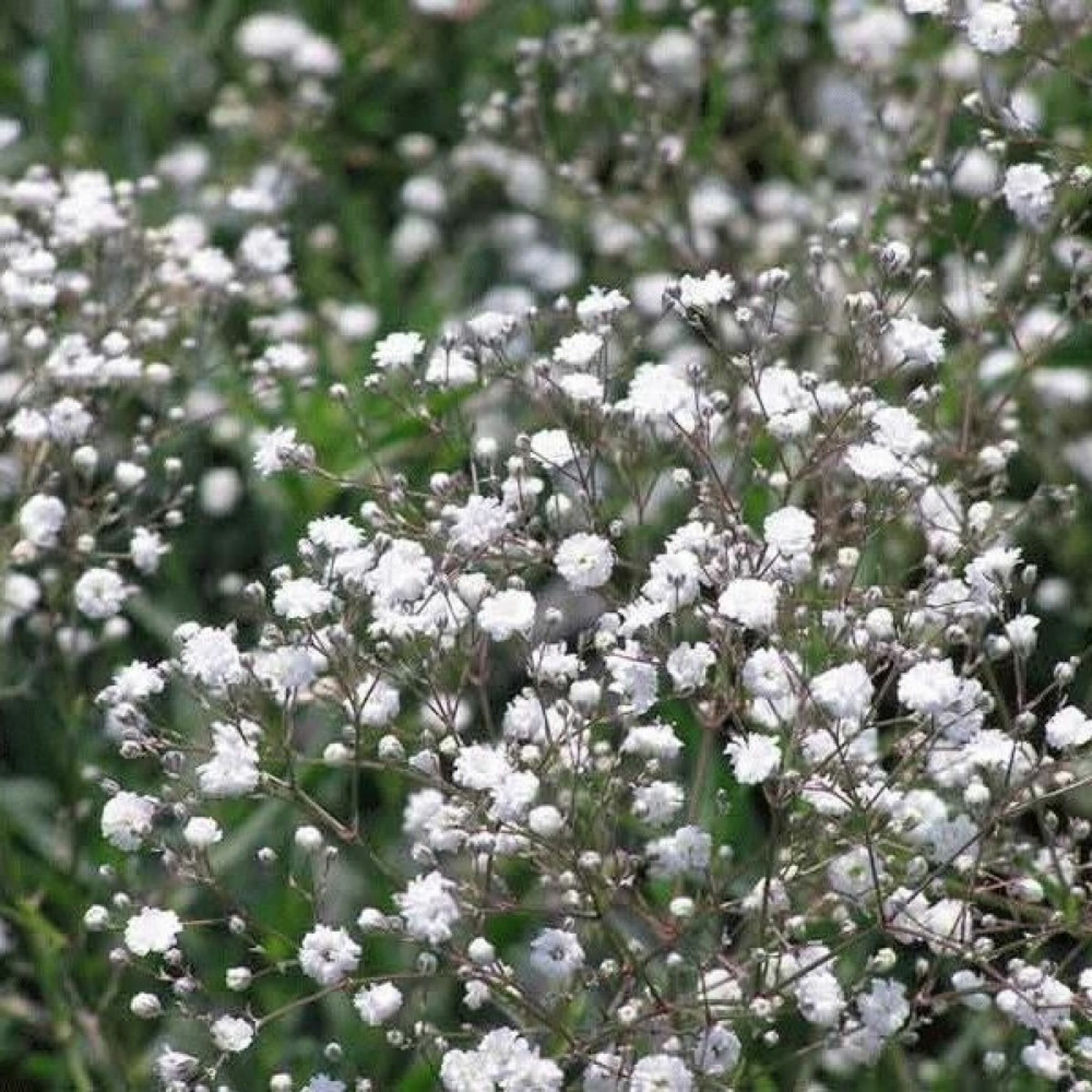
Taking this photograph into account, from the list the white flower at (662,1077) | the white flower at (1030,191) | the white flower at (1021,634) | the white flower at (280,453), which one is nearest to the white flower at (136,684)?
the white flower at (280,453)

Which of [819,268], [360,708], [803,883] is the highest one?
[819,268]

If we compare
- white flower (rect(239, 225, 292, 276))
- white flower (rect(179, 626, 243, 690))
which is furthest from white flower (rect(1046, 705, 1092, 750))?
white flower (rect(239, 225, 292, 276))

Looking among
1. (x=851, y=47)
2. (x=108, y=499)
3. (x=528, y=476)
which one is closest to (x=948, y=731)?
(x=528, y=476)

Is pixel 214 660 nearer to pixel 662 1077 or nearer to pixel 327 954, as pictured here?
pixel 327 954

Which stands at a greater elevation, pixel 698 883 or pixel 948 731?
pixel 948 731

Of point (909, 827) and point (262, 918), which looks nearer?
point (909, 827)

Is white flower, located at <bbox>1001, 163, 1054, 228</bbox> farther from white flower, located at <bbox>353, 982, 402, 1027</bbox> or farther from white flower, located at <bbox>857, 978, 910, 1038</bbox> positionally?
white flower, located at <bbox>353, 982, 402, 1027</bbox>

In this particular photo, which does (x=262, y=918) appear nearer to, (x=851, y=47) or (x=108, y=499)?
(x=108, y=499)
